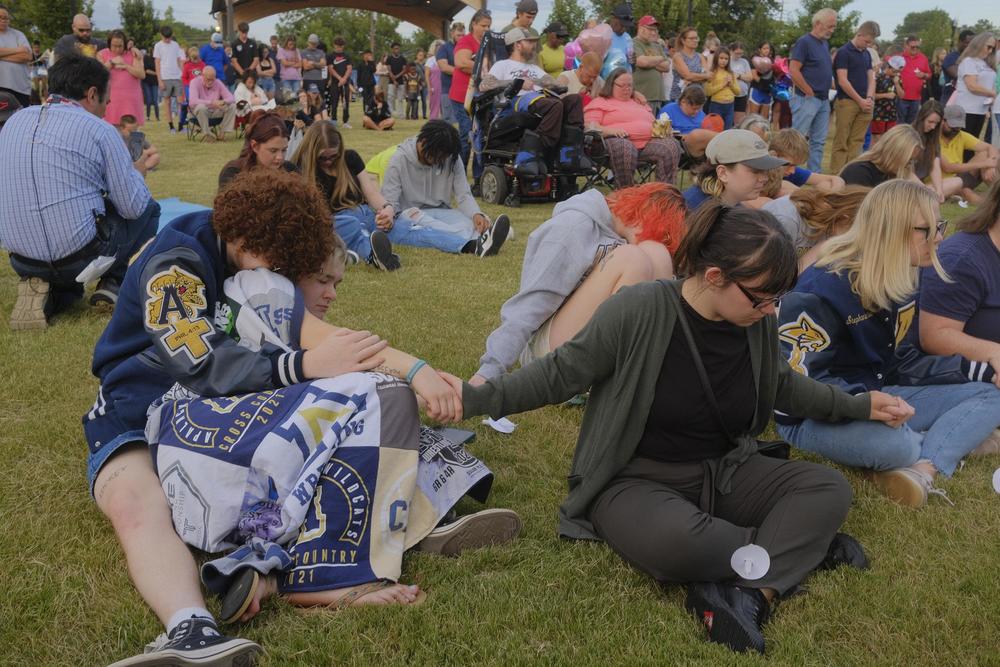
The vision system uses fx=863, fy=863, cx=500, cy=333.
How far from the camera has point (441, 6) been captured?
28797 mm

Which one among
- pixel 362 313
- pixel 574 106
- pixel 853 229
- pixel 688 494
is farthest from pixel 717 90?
pixel 688 494

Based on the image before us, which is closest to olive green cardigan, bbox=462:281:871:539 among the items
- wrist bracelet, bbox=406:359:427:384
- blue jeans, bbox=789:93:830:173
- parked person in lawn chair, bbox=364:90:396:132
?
wrist bracelet, bbox=406:359:427:384

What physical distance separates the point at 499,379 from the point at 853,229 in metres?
1.87

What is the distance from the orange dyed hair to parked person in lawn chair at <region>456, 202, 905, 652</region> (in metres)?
0.94

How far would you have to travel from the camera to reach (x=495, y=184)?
34.9 ft

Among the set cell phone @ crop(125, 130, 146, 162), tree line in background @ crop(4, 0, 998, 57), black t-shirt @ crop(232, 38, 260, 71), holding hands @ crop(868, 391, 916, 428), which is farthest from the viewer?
tree line in background @ crop(4, 0, 998, 57)

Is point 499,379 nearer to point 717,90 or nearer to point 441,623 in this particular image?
point 441,623

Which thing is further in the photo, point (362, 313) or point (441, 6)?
point (441, 6)

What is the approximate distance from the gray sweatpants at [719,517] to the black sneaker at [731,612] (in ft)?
0.12

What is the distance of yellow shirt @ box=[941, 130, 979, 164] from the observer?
32.8 ft

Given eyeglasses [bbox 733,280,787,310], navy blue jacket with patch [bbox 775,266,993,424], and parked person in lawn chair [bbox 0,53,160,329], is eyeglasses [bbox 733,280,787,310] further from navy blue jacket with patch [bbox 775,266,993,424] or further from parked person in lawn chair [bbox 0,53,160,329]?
parked person in lawn chair [bbox 0,53,160,329]

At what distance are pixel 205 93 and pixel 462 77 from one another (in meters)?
8.35

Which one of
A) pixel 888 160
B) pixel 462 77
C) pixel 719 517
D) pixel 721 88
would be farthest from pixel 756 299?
pixel 721 88

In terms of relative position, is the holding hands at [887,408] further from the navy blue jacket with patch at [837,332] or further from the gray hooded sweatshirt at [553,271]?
the gray hooded sweatshirt at [553,271]
